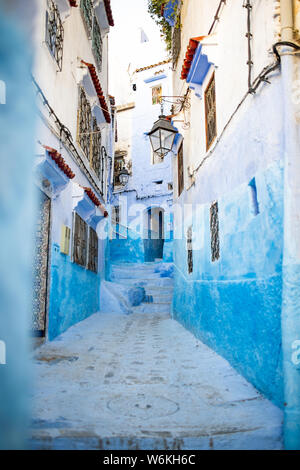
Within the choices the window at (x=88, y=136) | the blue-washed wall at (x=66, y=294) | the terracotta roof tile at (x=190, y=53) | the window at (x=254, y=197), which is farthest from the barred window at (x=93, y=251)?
the window at (x=254, y=197)

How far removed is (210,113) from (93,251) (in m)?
6.36

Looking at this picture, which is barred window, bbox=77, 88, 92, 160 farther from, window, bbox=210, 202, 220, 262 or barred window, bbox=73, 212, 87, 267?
window, bbox=210, 202, 220, 262

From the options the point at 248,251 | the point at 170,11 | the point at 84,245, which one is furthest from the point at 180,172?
the point at 248,251

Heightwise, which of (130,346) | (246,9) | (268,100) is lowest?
(130,346)

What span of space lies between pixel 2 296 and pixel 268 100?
3400 mm

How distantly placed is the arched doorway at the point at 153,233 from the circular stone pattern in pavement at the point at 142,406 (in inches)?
692

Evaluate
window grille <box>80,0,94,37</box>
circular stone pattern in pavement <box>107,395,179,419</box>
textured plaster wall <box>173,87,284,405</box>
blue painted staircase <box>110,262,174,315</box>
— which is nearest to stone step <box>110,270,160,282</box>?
blue painted staircase <box>110,262,174,315</box>

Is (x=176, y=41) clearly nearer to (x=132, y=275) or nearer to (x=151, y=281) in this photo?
(x=151, y=281)

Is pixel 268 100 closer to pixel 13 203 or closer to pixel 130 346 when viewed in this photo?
pixel 13 203

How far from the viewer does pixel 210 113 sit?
23.1 ft

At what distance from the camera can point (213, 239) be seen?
6.59m

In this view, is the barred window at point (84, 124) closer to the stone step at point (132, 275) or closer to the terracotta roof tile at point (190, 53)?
the terracotta roof tile at point (190, 53)

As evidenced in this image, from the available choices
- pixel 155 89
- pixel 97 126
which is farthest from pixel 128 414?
pixel 155 89

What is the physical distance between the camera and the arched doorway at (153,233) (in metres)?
22.0
